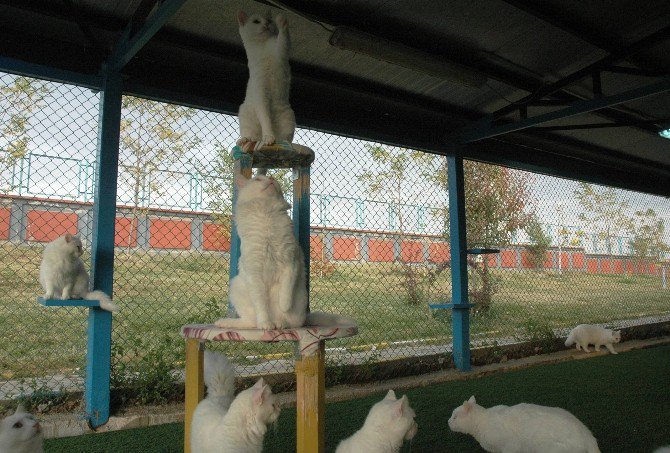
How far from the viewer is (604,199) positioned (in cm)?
781

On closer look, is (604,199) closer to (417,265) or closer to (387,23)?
(417,265)

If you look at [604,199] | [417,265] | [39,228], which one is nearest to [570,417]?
[417,265]

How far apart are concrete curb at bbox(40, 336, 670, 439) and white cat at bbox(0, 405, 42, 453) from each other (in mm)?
892

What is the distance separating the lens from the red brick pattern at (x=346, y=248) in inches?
189

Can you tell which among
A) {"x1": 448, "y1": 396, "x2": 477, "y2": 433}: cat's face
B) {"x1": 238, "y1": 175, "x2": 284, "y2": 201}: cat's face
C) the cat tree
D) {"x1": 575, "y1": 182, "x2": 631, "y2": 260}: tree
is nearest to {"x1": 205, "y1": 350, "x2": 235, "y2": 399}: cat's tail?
the cat tree

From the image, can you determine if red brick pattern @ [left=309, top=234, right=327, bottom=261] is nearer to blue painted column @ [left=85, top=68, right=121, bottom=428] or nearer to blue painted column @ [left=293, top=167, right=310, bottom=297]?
blue painted column @ [left=293, top=167, right=310, bottom=297]

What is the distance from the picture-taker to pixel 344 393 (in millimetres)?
4191

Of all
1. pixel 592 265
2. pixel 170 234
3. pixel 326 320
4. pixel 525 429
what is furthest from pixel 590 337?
pixel 170 234

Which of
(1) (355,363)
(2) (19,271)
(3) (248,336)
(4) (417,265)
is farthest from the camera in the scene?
(4) (417,265)

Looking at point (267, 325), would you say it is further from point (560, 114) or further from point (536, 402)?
point (560, 114)

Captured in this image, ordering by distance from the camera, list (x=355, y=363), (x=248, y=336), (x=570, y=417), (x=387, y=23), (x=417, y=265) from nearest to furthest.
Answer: (x=248, y=336) → (x=570, y=417) → (x=387, y=23) → (x=355, y=363) → (x=417, y=265)

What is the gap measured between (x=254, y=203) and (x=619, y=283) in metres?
8.01

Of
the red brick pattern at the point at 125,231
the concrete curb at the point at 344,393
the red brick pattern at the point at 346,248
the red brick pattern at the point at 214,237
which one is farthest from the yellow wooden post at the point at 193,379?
the red brick pattern at the point at 346,248

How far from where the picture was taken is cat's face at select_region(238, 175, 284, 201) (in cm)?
222
